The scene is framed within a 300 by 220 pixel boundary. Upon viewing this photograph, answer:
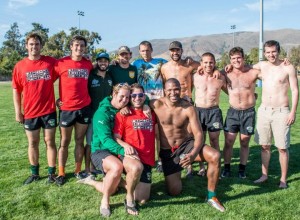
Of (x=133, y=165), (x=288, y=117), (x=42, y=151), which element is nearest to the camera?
(x=133, y=165)

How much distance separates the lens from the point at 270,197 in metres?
5.16

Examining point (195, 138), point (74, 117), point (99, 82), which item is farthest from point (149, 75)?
point (195, 138)

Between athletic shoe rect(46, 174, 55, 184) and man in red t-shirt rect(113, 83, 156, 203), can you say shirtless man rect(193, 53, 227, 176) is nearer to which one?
man in red t-shirt rect(113, 83, 156, 203)

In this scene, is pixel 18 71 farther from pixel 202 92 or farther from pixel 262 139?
pixel 262 139

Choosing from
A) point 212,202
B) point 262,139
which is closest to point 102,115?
point 212,202

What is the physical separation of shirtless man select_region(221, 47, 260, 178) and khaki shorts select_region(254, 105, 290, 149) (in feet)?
0.77

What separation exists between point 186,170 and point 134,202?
6.26ft

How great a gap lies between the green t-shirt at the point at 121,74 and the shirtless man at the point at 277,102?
2.22 meters

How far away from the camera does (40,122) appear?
5.61 m

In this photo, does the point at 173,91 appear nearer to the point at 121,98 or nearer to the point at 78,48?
the point at 121,98

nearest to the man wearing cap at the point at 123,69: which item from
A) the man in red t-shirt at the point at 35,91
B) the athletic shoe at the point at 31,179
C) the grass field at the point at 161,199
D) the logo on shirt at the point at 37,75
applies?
the man in red t-shirt at the point at 35,91

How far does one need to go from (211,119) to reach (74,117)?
238cm

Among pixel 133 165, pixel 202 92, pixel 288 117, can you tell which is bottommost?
pixel 133 165

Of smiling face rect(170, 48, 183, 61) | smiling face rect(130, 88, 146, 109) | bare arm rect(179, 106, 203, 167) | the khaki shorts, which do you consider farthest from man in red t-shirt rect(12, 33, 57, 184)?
the khaki shorts
